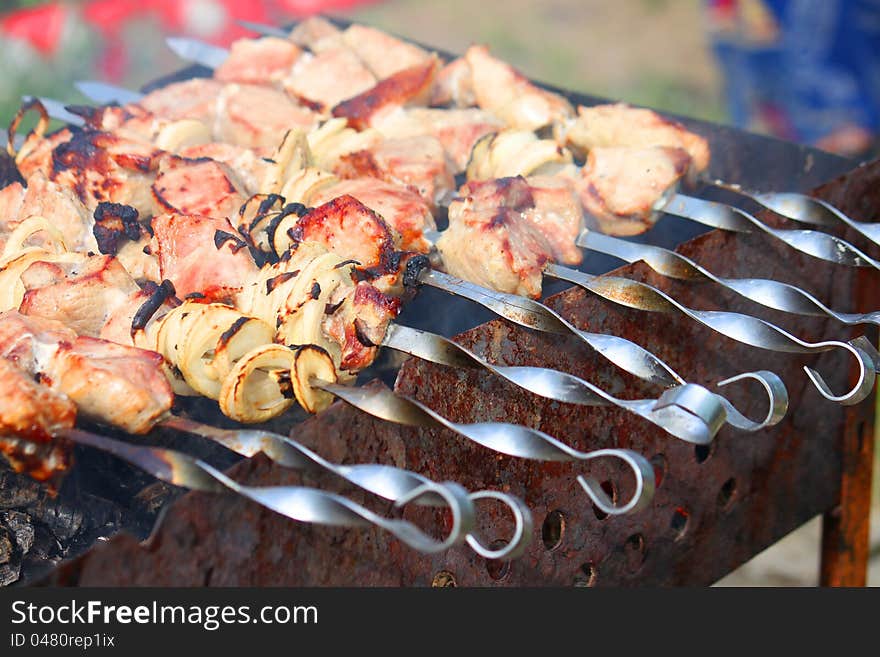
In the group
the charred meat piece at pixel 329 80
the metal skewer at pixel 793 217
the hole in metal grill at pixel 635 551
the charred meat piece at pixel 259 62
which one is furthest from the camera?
the charred meat piece at pixel 259 62

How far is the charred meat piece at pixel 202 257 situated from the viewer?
2.17 metres

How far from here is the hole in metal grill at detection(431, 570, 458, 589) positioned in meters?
1.99

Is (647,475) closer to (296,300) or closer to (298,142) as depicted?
(296,300)

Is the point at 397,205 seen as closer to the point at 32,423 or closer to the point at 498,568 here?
the point at 498,568

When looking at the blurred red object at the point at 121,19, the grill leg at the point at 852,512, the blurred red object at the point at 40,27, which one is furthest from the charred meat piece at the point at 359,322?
the blurred red object at the point at 40,27

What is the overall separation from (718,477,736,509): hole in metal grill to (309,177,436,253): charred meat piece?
1.03m

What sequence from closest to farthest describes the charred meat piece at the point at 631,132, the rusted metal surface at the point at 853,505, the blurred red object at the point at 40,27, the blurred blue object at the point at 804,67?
the charred meat piece at the point at 631,132
the rusted metal surface at the point at 853,505
the blurred blue object at the point at 804,67
the blurred red object at the point at 40,27

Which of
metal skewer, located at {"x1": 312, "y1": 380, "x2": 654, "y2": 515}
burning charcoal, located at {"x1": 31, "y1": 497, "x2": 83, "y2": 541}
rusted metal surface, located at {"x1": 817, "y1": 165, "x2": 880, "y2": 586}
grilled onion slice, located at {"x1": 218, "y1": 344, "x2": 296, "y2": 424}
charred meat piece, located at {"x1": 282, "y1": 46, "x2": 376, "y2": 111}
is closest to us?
metal skewer, located at {"x1": 312, "y1": 380, "x2": 654, "y2": 515}

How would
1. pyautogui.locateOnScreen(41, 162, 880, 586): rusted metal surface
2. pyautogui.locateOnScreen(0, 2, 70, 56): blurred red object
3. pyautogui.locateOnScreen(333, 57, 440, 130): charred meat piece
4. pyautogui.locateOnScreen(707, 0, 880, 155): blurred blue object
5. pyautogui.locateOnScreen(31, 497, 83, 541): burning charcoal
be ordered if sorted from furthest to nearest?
pyautogui.locateOnScreen(0, 2, 70, 56): blurred red object, pyautogui.locateOnScreen(707, 0, 880, 155): blurred blue object, pyautogui.locateOnScreen(333, 57, 440, 130): charred meat piece, pyautogui.locateOnScreen(31, 497, 83, 541): burning charcoal, pyautogui.locateOnScreen(41, 162, 880, 586): rusted metal surface

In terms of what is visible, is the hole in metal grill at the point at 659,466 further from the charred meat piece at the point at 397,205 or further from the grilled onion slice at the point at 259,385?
the grilled onion slice at the point at 259,385

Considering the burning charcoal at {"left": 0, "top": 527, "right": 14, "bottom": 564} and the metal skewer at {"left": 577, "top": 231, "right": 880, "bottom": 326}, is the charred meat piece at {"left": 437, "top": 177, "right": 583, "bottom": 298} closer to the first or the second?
the metal skewer at {"left": 577, "top": 231, "right": 880, "bottom": 326}

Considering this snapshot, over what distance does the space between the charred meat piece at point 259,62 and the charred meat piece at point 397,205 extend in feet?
3.52

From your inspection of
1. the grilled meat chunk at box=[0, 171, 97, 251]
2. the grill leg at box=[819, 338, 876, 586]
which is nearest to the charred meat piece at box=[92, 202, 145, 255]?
the grilled meat chunk at box=[0, 171, 97, 251]

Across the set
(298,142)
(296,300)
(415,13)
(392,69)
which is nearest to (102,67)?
(415,13)
